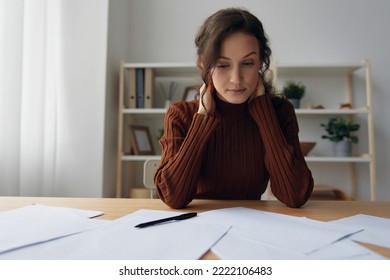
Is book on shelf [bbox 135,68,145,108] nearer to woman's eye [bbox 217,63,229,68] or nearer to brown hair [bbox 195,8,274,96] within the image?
brown hair [bbox 195,8,274,96]

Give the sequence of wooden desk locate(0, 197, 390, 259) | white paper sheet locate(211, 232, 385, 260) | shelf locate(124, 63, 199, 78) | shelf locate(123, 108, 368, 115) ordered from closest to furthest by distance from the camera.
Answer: white paper sheet locate(211, 232, 385, 260)
wooden desk locate(0, 197, 390, 259)
shelf locate(123, 108, 368, 115)
shelf locate(124, 63, 199, 78)

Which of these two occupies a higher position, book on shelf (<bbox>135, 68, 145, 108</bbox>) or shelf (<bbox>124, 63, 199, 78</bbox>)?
shelf (<bbox>124, 63, 199, 78</bbox>)

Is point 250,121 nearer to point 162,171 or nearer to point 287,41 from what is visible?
point 162,171

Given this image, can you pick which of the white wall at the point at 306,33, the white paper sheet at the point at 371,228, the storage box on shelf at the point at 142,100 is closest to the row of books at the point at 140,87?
the storage box on shelf at the point at 142,100

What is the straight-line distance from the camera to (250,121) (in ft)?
3.43

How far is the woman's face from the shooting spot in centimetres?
83

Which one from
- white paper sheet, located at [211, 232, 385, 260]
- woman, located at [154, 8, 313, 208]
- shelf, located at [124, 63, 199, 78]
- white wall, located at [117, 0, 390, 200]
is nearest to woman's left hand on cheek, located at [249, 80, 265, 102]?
woman, located at [154, 8, 313, 208]

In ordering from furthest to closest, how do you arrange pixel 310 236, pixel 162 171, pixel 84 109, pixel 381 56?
pixel 381 56 < pixel 84 109 < pixel 162 171 < pixel 310 236

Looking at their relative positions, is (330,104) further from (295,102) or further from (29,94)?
(29,94)

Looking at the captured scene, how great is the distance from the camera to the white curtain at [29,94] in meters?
1.52

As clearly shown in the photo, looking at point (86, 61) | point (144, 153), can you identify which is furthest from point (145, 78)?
point (144, 153)

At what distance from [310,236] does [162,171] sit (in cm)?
46

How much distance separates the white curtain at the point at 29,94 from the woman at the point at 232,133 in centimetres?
104

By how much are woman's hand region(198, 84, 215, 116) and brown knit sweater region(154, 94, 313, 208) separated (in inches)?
1.1
